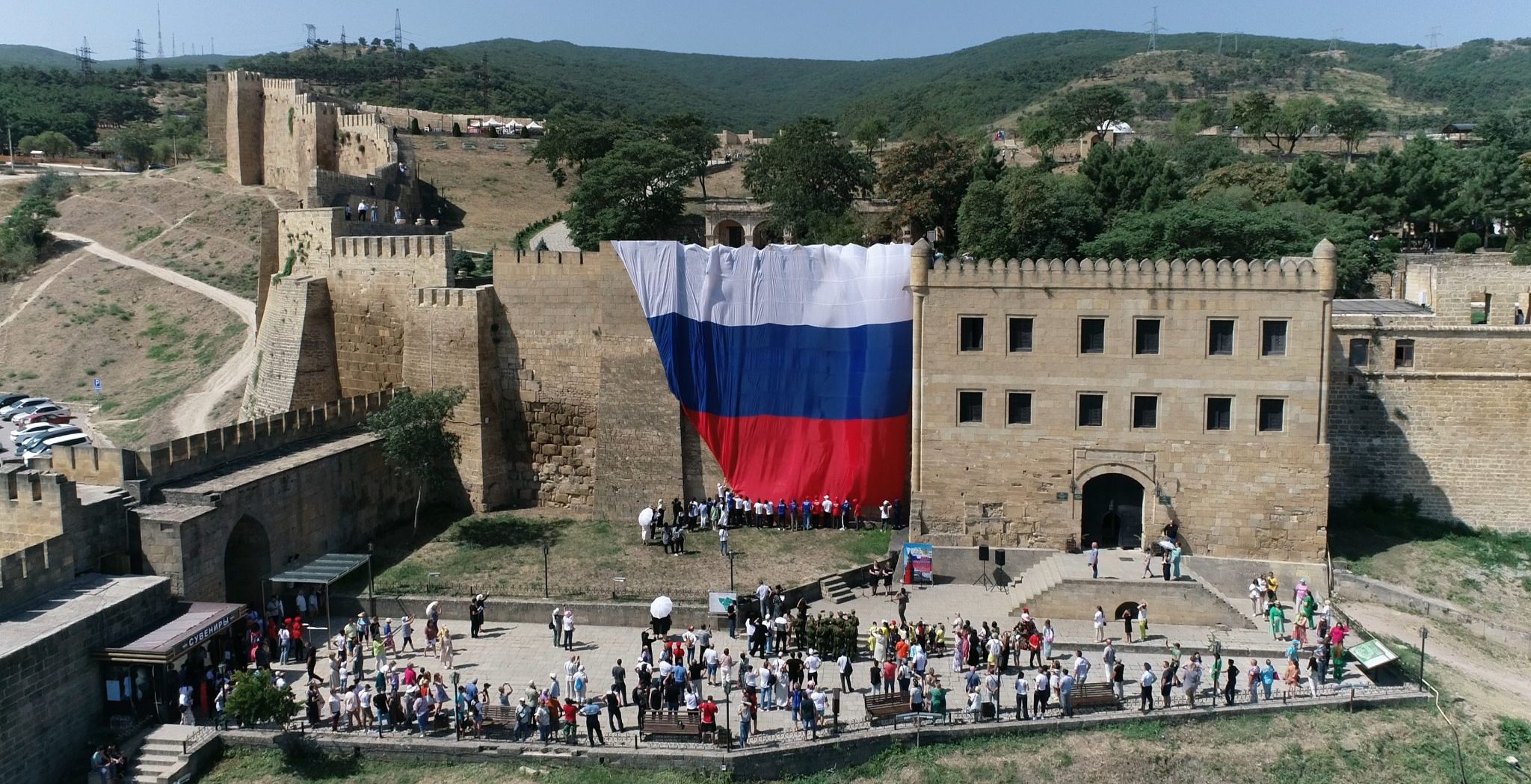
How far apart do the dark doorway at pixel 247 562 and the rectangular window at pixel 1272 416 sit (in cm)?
2154

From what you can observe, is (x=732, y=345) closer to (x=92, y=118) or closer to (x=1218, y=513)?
(x=1218, y=513)

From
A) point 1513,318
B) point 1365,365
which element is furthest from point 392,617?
point 1513,318

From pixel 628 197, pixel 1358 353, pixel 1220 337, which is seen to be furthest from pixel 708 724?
pixel 628 197

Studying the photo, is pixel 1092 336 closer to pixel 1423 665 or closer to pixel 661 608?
pixel 1423 665

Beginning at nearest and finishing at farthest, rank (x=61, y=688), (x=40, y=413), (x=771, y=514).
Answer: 1. (x=61, y=688)
2. (x=771, y=514)
3. (x=40, y=413)

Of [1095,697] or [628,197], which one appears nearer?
[1095,697]

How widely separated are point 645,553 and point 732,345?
5643 mm

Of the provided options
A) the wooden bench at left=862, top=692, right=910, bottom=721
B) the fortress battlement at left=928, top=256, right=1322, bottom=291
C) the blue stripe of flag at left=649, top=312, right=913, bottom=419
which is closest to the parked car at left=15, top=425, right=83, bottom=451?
the blue stripe of flag at left=649, top=312, right=913, bottom=419

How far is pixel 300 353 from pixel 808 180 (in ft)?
76.6

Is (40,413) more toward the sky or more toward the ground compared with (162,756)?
more toward the sky

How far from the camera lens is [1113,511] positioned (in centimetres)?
2661

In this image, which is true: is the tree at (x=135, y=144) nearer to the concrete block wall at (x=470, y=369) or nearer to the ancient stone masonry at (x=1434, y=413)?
the concrete block wall at (x=470, y=369)

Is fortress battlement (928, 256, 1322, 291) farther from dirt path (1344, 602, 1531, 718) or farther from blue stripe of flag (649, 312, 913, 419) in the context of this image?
dirt path (1344, 602, 1531, 718)

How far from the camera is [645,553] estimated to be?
1076 inches
